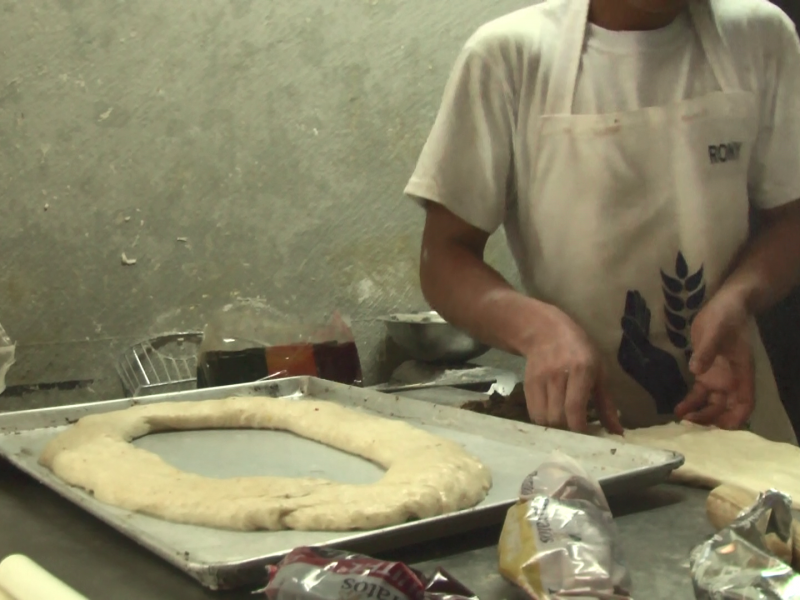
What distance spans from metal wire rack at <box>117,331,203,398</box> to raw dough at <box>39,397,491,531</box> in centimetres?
75

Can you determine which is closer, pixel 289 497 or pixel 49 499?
pixel 289 497

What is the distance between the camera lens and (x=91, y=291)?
1.93 m

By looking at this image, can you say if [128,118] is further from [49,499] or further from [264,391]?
[49,499]

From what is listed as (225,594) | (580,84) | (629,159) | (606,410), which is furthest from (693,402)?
(225,594)

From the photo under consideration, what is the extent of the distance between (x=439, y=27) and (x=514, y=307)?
4.60ft

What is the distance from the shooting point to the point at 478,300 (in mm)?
1273

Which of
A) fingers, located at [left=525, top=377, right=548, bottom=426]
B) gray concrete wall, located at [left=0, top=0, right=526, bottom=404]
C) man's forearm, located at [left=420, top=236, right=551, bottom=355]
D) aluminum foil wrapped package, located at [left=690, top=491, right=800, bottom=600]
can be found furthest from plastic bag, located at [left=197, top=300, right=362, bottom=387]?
aluminum foil wrapped package, located at [left=690, top=491, right=800, bottom=600]

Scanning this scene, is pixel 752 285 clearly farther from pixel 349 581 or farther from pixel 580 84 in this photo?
pixel 349 581

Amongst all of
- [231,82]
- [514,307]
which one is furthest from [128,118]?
[514,307]

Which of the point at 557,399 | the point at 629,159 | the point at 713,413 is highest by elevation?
the point at 629,159

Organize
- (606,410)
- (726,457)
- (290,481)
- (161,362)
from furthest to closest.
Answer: (161,362) → (606,410) → (726,457) → (290,481)

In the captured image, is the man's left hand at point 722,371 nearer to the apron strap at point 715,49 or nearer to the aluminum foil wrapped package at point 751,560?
the apron strap at point 715,49

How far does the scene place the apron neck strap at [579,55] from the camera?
1.34m

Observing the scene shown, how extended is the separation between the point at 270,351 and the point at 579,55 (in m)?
0.78
